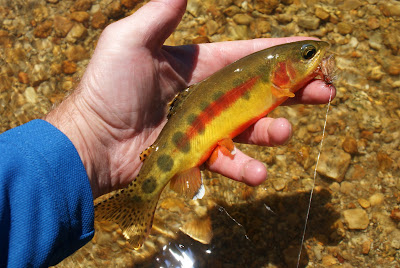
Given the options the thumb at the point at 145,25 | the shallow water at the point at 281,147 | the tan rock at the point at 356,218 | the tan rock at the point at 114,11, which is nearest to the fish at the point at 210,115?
the thumb at the point at 145,25

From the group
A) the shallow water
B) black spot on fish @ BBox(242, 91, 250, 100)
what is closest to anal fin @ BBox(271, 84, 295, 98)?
black spot on fish @ BBox(242, 91, 250, 100)

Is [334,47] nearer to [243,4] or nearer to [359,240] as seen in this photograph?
[243,4]

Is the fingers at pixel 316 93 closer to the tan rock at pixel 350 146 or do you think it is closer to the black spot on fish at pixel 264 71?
the black spot on fish at pixel 264 71

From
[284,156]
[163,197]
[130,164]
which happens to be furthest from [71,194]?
[284,156]

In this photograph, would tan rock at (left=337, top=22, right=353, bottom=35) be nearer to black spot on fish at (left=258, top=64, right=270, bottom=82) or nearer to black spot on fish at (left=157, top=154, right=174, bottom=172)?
black spot on fish at (left=258, top=64, right=270, bottom=82)

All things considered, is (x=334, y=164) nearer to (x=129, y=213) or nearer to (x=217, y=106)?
(x=217, y=106)

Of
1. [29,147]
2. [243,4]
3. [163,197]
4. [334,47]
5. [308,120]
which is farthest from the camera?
[243,4]
